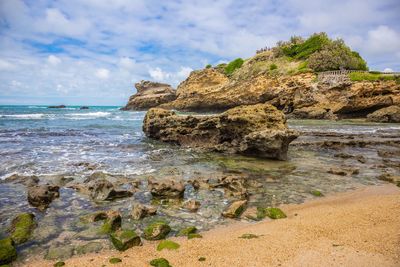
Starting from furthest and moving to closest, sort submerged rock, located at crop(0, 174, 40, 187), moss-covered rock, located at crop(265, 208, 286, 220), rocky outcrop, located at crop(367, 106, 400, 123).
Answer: rocky outcrop, located at crop(367, 106, 400, 123), submerged rock, located at crop(0, 174, 40, 187), moss-covered rock, located at crop(265, 208, 286, 220)

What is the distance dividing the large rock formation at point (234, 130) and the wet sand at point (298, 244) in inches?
320

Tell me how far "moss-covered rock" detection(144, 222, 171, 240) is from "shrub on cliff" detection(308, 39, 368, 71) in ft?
179

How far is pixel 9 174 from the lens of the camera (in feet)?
42.5

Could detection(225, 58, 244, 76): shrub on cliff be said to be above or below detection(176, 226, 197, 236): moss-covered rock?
above

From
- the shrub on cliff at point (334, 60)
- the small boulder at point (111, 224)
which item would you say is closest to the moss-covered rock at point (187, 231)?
the small boulder at point (111, 224)

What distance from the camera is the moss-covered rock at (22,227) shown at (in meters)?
6.95

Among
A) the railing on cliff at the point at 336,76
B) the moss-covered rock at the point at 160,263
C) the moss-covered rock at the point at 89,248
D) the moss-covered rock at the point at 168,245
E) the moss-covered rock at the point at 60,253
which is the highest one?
the railing on cliff at the point at 336,76

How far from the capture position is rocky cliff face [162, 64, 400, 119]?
45.4 metres

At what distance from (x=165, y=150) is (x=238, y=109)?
5.45 metres

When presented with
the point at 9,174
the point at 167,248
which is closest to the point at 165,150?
the point at 9,174

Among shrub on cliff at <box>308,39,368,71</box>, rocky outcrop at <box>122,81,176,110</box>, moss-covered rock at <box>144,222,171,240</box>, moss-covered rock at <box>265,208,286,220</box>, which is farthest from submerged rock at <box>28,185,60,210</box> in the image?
rocky outcrop at <box>122,81,176,110</box>

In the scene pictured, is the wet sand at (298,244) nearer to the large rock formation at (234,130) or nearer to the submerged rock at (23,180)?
the submerged rock at (23,180)

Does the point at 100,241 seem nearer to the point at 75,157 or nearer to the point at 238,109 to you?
the point at 75,157

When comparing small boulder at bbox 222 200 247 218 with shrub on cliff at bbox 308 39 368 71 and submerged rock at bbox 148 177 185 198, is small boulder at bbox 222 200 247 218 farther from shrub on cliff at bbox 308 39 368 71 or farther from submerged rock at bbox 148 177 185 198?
shrub on cliff at bbox 308 39 368 71
